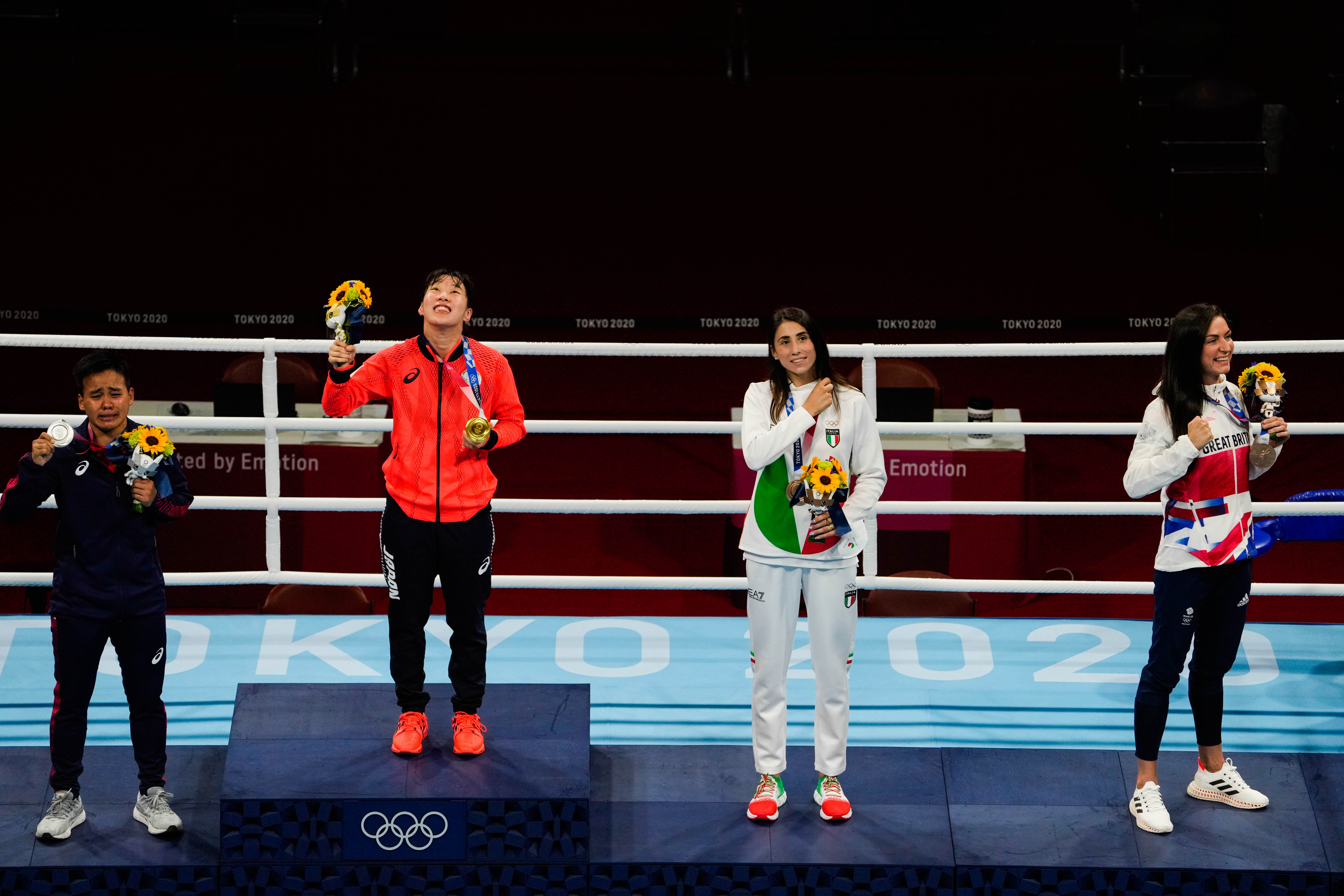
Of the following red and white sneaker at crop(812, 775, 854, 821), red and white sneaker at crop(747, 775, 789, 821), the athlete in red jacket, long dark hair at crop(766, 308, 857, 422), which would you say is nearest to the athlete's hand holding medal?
long dark hair at crop(766, 308, 857, 422)

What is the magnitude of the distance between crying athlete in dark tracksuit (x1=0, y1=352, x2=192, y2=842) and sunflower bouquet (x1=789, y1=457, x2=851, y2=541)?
5.16 feet

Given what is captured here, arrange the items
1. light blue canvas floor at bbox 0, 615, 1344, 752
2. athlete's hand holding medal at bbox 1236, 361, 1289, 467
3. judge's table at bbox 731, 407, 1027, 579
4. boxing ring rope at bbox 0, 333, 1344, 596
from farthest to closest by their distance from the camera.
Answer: judge's table at bbox 731, 407, 1027, 579 < boxing ring rope at bbox 0, 333, 1344, 596 < light blue canvas floor at bbox 0, 615, 1344, 752 < athlete's hand holding medal at bbox 1236, 361, 1289, 467

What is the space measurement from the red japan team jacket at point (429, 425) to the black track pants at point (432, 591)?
0.05 meters

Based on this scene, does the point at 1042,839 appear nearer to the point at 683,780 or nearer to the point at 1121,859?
the point at 1121,859

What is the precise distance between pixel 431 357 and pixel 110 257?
6627 millimetres

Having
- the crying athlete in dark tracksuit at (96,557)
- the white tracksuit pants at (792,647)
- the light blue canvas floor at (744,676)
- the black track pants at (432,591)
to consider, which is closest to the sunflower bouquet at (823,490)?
the white tracksuit pants at (792,647)

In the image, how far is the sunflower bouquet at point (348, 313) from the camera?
12.8ft

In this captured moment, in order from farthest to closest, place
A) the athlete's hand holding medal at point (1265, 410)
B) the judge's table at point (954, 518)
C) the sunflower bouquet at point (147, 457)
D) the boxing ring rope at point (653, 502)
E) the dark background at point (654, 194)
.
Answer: the dark background at point (654, 194), the judge's table at point (954, 518), the boxing ring rope at point (653, 502), the athlete's hand holding medal at point (1265, 410), the sunflower bouquet at point (147, 457)

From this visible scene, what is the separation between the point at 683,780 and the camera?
4238 mm

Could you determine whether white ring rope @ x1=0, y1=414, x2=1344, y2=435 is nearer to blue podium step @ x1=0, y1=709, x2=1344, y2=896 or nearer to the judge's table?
blue podium step @ x1=0, y1=709, x2=1344, y2=896

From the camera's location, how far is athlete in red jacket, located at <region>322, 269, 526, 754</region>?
3.92 meters

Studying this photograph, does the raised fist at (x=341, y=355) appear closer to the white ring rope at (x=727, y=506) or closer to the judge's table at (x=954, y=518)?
the white ring rope at (x=727, y=506)

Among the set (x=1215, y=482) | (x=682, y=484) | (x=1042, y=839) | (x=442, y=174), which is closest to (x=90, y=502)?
(x=1042, y=839)

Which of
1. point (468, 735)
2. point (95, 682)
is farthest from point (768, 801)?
point (95, 682)
